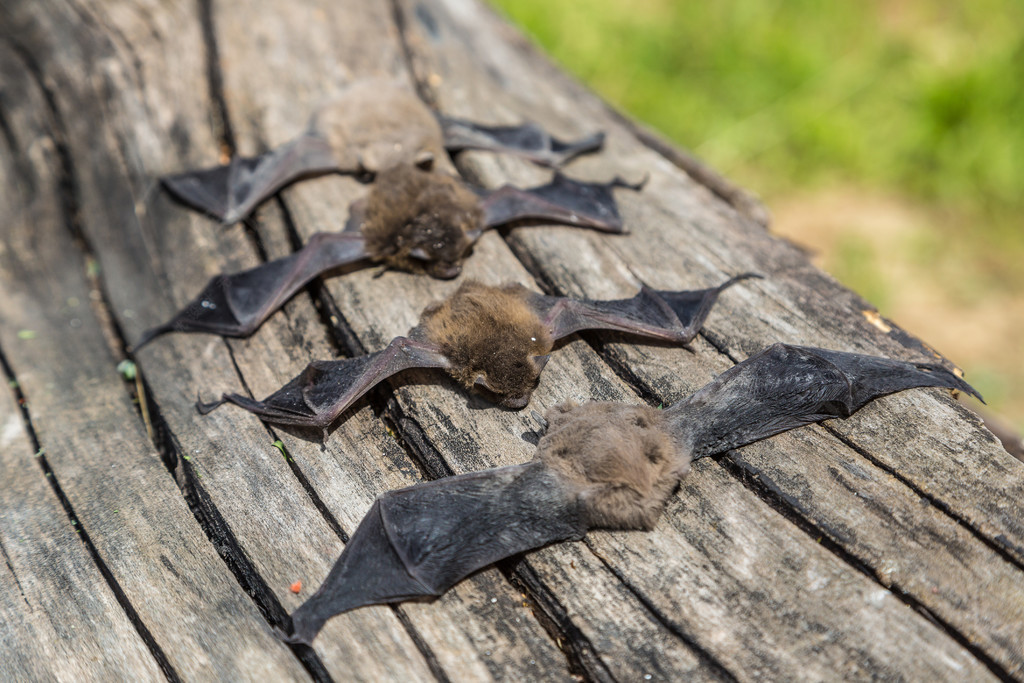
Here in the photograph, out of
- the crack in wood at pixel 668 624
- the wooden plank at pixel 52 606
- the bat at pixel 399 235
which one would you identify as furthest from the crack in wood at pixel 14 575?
the crack in wood at pixel 668 624

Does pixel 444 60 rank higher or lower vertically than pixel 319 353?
higher


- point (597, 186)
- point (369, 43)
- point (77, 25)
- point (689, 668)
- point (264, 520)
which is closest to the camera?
point (689, 668)

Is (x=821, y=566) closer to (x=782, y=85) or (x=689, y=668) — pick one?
(x=689, y=668)

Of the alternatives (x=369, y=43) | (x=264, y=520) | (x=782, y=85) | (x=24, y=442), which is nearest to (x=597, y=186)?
(x=369, y=43)

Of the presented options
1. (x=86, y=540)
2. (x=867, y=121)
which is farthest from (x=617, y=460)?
(x=867, y=121)

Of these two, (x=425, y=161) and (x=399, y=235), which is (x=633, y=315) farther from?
(x=425, y=161)

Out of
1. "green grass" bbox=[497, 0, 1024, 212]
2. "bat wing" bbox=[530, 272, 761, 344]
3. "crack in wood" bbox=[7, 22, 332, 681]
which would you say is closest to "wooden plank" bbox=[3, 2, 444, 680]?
"crack in wood" bbox=[7, 22, 332, 681]
